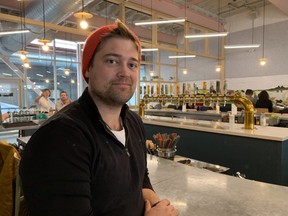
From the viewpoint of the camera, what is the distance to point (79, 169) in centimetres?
70

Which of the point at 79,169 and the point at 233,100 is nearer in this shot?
the point at 79,169

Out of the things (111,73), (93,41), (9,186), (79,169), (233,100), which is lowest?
(9,186)

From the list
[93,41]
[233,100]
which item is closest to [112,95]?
[93,41]

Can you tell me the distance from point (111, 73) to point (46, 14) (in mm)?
5396

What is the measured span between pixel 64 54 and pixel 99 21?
2.14 meters

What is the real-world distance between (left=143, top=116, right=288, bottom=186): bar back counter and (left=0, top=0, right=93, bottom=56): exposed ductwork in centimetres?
372

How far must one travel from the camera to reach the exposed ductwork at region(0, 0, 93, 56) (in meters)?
4.86

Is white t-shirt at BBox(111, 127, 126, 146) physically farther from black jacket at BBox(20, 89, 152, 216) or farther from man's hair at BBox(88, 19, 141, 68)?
man's hair at BBox(88, 19, 141, 68)

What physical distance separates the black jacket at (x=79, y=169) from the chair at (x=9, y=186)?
239 millimetres

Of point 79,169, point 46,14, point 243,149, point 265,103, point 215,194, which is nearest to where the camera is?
point 79,169

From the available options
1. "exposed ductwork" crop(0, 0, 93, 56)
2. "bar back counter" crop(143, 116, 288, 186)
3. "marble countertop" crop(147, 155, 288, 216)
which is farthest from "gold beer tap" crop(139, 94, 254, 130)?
"exposed ductwork" crop(0, 0, 93, 56)

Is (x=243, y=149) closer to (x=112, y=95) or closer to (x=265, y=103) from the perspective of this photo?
(x=112, y=95)

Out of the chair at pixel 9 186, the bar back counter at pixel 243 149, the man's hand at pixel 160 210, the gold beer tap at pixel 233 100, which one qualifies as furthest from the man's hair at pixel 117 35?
the gold beer tap at pixel 233 100

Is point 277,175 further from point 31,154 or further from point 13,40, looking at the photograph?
point 13,40
